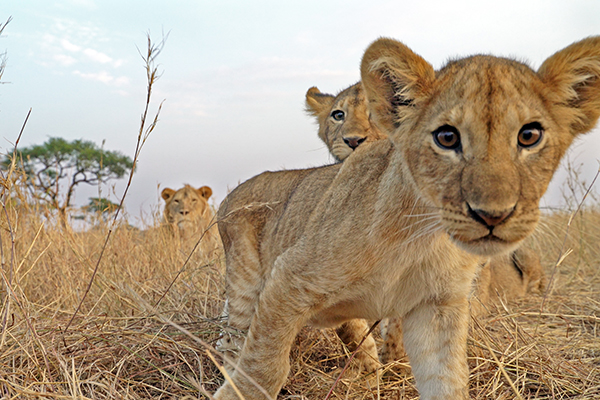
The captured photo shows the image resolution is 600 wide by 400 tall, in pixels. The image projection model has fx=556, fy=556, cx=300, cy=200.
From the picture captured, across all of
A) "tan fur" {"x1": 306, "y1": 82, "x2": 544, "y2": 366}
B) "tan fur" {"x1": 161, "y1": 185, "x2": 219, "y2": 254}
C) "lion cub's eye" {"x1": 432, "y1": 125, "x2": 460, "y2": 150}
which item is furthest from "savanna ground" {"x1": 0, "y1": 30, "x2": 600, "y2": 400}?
"tan fur" {"x1": 161, "y1": 185, "x2": 219, "y2": 254}

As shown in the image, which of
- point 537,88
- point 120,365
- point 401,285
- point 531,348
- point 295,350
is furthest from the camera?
point 295,350

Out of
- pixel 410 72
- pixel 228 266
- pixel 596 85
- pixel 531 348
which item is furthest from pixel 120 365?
pixel 596 85

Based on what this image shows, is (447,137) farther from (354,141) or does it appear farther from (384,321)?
(354,141)

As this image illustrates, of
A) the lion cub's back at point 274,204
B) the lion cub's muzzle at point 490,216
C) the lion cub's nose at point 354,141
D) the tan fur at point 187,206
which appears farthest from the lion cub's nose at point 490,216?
the tan fur at point 187,206

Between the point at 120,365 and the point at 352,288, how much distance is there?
132cm

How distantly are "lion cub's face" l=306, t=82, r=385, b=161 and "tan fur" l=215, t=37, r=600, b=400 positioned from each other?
5.58 feet

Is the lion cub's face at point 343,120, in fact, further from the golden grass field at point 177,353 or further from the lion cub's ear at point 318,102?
the golden grass field at point 177,353

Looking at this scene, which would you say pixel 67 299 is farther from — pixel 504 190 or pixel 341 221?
pixel 504 190

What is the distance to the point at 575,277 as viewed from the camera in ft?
21.2

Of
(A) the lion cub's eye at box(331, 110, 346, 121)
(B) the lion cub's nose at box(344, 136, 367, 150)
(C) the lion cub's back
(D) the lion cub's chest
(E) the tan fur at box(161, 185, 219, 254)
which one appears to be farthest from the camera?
(E) the tan fur at box(161, 185, 219, 254)

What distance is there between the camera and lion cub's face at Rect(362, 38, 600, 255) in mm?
1873

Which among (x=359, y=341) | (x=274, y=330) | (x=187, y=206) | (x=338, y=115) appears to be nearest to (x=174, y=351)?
(x=274, y=330)

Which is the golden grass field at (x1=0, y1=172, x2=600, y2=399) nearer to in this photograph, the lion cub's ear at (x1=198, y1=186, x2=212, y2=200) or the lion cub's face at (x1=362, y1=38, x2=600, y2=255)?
the lion cub's face at (x1=362, y1=38, x2=600, y2=255)

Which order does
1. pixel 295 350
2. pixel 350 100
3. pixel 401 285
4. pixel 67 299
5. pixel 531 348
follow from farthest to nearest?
pixel 350 100
pixel 67 299
pixel 295 350
pixel 531 348
pixel 401 285
